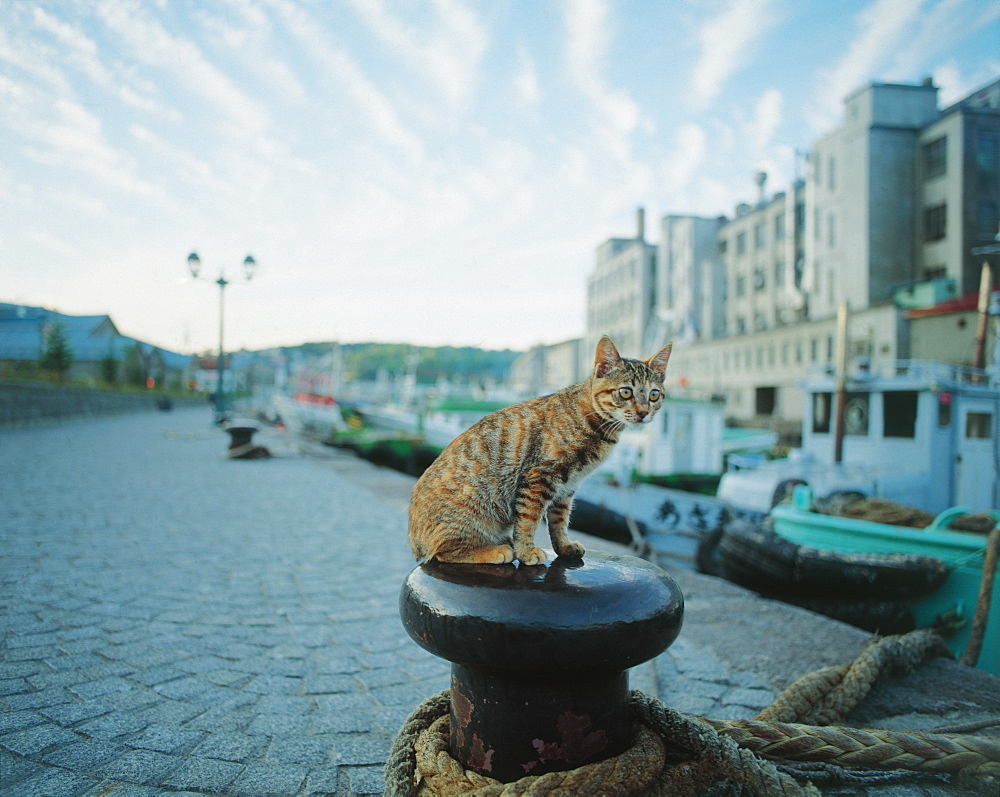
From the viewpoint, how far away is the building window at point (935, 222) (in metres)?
27.1

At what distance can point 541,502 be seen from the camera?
1845 mm

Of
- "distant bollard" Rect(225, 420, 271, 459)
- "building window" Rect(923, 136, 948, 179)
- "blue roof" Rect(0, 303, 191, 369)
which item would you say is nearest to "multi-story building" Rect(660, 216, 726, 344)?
"building window" Rect(923, 136, 948, 179)

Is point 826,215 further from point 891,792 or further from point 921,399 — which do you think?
point 891,792

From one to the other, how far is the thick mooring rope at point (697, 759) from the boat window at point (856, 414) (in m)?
10.6

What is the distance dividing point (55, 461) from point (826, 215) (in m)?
36.5

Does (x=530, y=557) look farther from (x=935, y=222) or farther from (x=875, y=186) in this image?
(x=935, y=222)

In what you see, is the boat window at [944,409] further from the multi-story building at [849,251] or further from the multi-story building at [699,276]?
the multi-story building at [699,276]

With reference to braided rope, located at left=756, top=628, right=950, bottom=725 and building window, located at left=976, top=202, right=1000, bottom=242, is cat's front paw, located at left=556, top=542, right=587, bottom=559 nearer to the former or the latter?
braided rope, located at left=756, top=628, right=950, bottom=725

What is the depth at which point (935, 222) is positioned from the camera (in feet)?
90.5

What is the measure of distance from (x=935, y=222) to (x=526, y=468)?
34745 mm

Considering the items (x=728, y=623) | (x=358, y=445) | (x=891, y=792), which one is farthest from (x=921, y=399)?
(x=358, y=445)

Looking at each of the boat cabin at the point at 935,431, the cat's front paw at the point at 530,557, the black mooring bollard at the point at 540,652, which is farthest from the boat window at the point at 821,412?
the black mooring bollard at the point at 540,652

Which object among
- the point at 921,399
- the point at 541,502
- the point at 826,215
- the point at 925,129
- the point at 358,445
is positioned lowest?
the point at 358,445

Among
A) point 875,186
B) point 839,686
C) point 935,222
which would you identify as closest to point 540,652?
point 839,686
